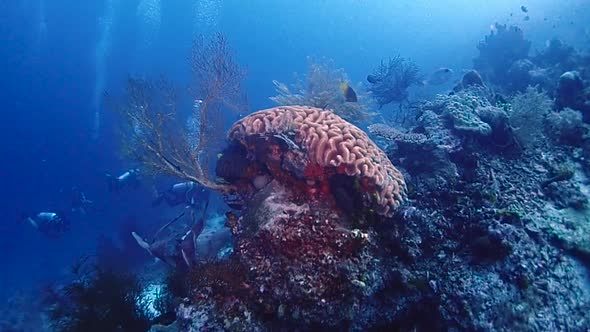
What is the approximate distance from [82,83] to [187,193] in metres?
39.9

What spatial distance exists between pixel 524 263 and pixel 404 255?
4.39 ft

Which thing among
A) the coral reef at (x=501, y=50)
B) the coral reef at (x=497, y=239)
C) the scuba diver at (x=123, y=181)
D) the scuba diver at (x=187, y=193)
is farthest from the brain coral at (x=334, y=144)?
the coral reef at (x=501, y=50)

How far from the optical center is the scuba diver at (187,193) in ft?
28.2

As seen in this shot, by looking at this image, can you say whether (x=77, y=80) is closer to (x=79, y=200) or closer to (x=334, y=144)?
(x=79, y=200)

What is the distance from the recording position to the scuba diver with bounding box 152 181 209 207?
8.59 metres

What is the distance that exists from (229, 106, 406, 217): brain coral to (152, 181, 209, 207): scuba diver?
3.25 meters

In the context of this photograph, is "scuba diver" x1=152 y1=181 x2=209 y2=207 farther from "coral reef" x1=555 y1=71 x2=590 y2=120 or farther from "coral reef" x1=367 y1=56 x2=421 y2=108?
"coral reef" x1=555 y1=71 x2=590 y2=120

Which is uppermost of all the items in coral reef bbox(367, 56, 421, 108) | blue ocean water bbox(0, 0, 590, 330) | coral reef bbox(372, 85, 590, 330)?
coral reef bbox(367, 56, 421, 108)

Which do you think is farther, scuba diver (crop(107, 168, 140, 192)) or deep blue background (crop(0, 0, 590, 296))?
deep blue background (crop(0, 0, 590, 296))

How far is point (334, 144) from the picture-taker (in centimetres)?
482

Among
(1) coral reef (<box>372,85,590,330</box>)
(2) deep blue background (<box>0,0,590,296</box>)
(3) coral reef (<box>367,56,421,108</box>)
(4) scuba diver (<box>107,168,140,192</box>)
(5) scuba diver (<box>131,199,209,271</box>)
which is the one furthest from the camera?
(2) deep blue background (<box>0,0,590,296</box>)

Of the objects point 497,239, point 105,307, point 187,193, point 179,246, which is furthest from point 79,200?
point 497,239

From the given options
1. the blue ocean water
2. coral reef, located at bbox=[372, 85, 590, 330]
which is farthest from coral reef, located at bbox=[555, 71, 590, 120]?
the blue ocean water

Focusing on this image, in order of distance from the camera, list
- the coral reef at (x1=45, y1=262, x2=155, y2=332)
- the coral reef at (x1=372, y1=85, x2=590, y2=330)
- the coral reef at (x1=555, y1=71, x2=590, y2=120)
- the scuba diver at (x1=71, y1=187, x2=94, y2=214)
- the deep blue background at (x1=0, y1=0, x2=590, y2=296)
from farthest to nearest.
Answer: the deep blue background at (x1=0, y1=0, x2=590, y2=296) < the scuba diver at (x1=71, y1=187, x2=94, y2=214) < the coral reef at (x1=555, y1=71, x2=590, y2=120) < the coral reef at (x1=45, y1=262, x2=155, y2=332) < the coral reef at (x1=372, y1=85, x2=590, y2=330)
